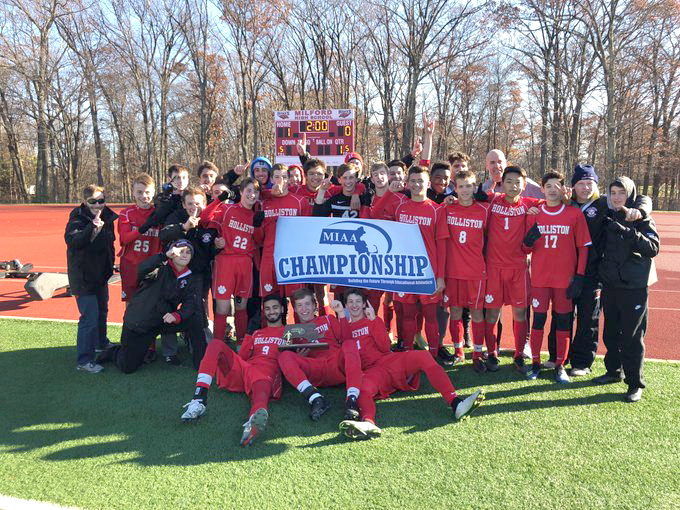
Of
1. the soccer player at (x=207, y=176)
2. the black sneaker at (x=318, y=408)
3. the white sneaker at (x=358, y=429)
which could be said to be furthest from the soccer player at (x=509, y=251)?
the soccer player at (x=207, y=176)

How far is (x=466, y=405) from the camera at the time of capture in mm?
3771

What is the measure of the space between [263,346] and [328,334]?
67cm

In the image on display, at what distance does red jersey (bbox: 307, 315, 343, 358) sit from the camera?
4.41m

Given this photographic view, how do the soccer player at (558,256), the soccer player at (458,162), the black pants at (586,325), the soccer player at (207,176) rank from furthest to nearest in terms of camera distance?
the soccer player at (207,176), the soccer player at (458,162), the black pants at (586,325), the soccer player at (558,256)

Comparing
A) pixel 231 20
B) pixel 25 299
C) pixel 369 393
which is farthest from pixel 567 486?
pixel 231 20

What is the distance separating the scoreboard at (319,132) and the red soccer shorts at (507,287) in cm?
1236

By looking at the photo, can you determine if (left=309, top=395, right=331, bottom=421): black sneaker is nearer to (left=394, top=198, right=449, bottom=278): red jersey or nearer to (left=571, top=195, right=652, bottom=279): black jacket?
(left=394, top=198, right=449, bottom=278): red jersey

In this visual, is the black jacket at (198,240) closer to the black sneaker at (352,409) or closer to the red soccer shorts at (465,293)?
the black sneaker at (352,409)

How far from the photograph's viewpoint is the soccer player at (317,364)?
3830mm

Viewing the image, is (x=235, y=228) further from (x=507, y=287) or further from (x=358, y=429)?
(x=507, y=287)

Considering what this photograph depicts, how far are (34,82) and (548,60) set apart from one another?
38.5 metres

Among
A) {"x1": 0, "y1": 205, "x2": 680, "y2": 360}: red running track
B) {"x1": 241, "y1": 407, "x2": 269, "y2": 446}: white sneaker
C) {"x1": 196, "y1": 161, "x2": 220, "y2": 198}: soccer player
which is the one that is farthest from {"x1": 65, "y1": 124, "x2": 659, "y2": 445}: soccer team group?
{"x1": 0, "y1": 205, "x2": 680, "y2": 360}: red running track

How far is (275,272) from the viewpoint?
16.7 feet

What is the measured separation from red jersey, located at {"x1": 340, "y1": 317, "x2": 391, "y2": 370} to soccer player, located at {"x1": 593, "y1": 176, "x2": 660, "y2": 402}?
2333 mm
